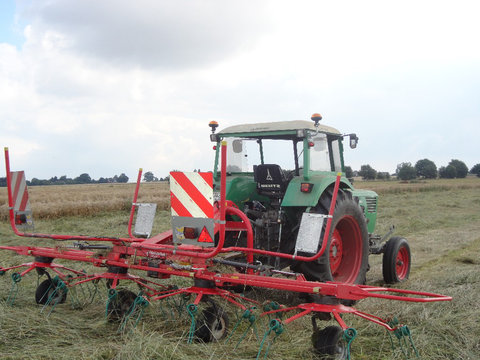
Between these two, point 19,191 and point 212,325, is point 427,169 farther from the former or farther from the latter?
point 212,325

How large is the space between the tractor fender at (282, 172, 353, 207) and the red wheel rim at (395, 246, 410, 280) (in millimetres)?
2203

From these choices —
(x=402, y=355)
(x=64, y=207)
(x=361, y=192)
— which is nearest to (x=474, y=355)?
(x=402, y=355)

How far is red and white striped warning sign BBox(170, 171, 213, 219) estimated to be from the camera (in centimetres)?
374

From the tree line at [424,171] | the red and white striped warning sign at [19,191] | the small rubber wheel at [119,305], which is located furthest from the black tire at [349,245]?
the tree line at [424,171]

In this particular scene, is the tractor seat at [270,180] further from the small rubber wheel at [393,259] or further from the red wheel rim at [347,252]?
the small rubber wheel at [393,259]

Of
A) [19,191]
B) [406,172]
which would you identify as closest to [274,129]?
[19,191]

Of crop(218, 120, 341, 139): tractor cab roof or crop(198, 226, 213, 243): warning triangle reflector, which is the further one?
crop(218, 120, 341, 139): tractor cab roof

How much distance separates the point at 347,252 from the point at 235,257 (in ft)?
5.56

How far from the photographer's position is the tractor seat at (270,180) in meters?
5.26

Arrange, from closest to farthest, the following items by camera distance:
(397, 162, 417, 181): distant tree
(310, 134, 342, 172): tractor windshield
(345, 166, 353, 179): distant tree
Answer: (310, 134, 342, 172): tractor windshield, (345, 166, 353, 179): distant tree, (397, 162, 417, 181): distant tree

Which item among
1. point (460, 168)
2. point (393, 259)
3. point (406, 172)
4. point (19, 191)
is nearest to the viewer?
point (19, 191)

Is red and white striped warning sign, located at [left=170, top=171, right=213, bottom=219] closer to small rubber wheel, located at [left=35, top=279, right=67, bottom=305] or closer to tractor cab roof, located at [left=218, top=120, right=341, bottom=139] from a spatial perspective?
tractor cab roof, located at [left=218, top=120, right=341, bottom=139]

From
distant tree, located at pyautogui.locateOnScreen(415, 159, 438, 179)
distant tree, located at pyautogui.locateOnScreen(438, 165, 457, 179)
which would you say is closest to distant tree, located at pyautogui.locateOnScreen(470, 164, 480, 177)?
distant tree, located at pyautogui.locateOnScreen(438, 165, 457, 179)

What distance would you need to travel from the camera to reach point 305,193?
4.86 m
